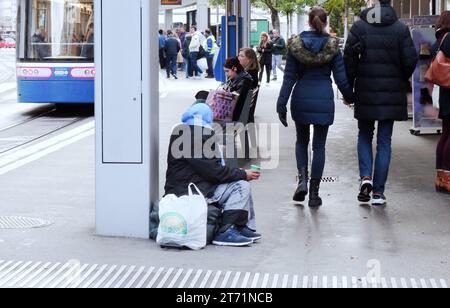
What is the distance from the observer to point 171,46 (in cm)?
3400

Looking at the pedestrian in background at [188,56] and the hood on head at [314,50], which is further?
the pedestrian in background at [188,56]

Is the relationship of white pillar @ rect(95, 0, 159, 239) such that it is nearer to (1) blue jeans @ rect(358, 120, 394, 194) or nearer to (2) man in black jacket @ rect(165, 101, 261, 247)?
(2) man in black jacket @ rect(165, 101, 261, 247)

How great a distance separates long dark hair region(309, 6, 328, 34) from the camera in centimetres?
894

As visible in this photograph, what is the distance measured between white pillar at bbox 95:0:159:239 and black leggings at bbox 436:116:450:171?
342 cm

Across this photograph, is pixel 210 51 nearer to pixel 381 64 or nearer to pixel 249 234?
pixel 381 64

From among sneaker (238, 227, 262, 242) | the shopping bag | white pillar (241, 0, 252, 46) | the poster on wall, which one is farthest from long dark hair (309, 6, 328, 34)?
white pillar (241, 0, 252, 46)

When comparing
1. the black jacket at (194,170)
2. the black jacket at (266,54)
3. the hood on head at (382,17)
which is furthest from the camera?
the black jacket at (266,54)

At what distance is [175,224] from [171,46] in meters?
27.0

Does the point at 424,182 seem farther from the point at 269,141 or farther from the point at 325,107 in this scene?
the point at 269,141

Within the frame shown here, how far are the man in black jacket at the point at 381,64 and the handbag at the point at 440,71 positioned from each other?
1.90ft

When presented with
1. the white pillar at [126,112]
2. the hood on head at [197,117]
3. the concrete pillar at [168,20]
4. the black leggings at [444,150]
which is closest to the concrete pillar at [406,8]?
the black leggings at [444,150]

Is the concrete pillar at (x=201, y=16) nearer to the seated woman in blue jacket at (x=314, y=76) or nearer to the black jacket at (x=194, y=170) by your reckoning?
the seated woman in blue jacket at (x=314, y=76)

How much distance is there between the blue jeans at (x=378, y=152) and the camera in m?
9.23

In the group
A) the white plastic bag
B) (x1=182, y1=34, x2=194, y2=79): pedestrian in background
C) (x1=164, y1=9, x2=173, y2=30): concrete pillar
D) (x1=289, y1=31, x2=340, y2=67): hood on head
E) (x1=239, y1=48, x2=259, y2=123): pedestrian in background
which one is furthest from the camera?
(x1=164, y1=9, x2=173, y2=30): concrete pillar
